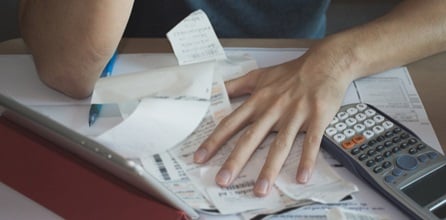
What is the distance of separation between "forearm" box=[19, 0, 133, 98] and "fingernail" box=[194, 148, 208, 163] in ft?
0.66

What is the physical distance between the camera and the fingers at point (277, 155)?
61 centimetres

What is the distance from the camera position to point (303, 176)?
0.62 metres

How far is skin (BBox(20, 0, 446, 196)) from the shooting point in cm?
67

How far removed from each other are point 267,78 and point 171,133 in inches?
6.6

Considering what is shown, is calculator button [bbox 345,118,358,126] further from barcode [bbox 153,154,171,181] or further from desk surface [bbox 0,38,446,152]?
barcode [bbox 153,154,171,181]

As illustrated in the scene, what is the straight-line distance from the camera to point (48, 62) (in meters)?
0.77

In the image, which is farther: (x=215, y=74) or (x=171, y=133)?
(x=215, y=74)

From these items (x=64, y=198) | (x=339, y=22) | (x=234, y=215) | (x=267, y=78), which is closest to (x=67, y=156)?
(x=64, y=198)

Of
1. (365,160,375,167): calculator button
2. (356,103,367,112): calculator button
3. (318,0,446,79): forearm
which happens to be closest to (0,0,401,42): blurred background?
(318,0,446,79): forearm

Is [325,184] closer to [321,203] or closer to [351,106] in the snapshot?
[321,203]

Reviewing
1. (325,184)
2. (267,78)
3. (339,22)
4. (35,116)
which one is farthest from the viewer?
(339,22)

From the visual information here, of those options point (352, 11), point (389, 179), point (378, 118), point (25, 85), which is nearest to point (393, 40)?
point (378, 118)

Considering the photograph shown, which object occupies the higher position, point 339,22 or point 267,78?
point 267,78

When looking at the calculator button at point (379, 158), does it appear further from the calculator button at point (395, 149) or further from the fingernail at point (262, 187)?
the fingernail at point (262, 187)
